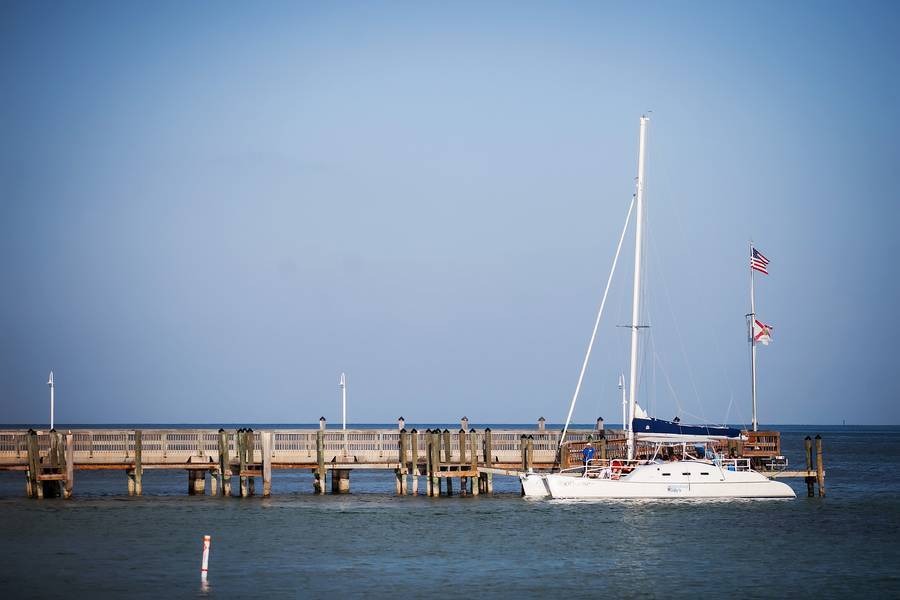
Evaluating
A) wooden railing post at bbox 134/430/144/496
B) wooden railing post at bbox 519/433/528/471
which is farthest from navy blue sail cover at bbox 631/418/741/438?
wooden railing post at bbox 134/430/144/496

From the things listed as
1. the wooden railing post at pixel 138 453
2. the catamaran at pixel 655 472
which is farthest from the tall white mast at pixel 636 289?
the wooden railing post at pixel 138 453

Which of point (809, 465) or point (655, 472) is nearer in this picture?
point (655, 472)

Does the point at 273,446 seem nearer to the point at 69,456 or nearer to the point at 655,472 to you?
the point at 69,456

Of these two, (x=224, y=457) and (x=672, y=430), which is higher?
(x=672, y=430)

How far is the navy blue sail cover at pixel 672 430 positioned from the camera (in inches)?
2099

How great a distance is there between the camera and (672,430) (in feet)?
175

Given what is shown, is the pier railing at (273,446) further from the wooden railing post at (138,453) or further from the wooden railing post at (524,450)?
the wooden railing post at (138,453)

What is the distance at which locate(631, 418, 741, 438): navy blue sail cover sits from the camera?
53.3m

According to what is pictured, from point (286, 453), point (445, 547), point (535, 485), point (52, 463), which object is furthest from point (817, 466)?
point (52, 463)

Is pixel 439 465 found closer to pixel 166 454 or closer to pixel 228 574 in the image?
pixel 166 454

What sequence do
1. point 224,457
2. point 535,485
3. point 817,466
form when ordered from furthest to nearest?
1. point 817,466
2. point 224,457
3. point 535,485

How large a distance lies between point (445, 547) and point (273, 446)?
56.0 ft

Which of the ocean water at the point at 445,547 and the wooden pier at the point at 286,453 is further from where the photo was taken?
the wooden pier at the point at 286,453

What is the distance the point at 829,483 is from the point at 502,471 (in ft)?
96.9
